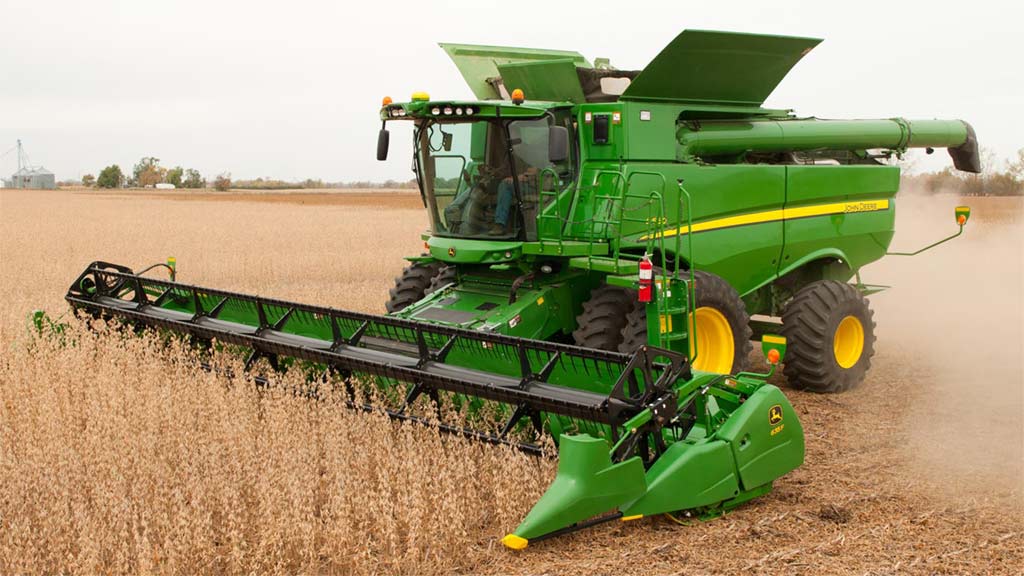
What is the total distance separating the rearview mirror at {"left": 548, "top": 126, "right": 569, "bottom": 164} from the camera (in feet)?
18.7

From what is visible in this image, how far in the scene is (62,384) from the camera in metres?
5.39

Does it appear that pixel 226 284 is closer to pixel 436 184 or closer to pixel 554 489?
pixel 436 184

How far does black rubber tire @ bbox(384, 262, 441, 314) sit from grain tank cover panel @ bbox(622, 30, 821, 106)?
1957 mm

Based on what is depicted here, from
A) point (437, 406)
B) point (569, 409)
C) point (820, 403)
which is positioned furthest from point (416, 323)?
point (820, 403)

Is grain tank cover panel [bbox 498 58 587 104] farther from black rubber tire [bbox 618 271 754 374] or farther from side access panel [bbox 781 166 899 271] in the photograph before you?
side access panel [bbox 781 166 899 271]

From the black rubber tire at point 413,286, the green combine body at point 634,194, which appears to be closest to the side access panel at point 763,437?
the green combine body at point 634,194

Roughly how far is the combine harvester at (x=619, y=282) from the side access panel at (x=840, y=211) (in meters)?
0.02

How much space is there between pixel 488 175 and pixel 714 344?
1809mm

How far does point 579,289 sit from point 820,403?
1854 mm

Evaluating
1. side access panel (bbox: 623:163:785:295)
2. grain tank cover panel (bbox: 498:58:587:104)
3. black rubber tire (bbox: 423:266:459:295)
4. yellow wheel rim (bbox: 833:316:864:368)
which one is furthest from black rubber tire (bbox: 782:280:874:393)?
black rubber tire (bbox: 423:266:459:295)

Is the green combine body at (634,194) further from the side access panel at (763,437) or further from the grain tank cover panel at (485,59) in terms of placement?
the side access panel at (763,437)

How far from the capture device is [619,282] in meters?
5.53

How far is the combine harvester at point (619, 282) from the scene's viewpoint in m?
4.21

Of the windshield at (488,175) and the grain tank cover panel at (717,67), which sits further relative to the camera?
the grain tank cover panel at (717,67)
